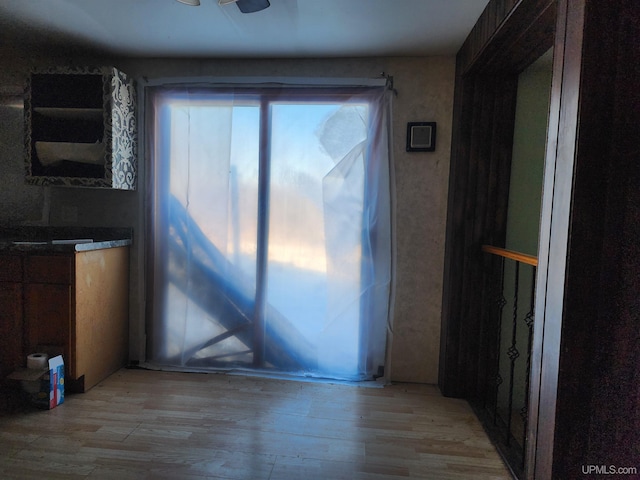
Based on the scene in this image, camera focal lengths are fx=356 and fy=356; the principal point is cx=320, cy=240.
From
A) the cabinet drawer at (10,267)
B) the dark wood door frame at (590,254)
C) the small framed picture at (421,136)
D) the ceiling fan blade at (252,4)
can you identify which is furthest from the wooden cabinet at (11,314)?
the dark wood door frame at (590,254)

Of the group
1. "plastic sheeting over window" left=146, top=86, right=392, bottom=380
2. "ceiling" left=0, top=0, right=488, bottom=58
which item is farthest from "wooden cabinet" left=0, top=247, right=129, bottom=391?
"ceiling" left=0, top=0, right=488, bottom=58

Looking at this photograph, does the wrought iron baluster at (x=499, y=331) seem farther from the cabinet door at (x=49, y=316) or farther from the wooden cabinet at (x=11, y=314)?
the wooden cabinet at (x=11, y=314)

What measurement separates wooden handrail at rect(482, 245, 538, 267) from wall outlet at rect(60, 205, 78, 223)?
2.95 meters

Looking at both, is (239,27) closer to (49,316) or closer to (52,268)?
(52,268)

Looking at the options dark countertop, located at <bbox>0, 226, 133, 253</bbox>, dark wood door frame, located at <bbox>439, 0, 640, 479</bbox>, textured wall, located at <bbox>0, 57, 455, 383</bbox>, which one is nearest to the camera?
dark wood door frame, located at <bbox>439, 0, 640, 479</bbox>

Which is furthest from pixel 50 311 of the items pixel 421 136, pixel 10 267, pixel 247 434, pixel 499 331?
pixel 499 331

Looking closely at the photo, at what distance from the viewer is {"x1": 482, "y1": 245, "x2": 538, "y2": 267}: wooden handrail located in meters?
1.58

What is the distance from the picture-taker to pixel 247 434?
1.90m

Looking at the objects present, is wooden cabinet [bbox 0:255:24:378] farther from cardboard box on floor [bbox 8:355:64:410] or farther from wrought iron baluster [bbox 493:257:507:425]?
wrought iron baluster [bbox 493:257:507:425]

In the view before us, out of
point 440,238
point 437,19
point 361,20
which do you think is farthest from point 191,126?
point 440,238

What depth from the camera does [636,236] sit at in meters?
1.04

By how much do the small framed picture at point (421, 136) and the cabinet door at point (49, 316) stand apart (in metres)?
2.39

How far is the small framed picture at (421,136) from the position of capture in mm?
2441

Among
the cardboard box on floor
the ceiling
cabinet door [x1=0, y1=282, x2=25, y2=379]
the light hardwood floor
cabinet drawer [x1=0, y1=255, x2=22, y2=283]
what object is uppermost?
the ceiling
